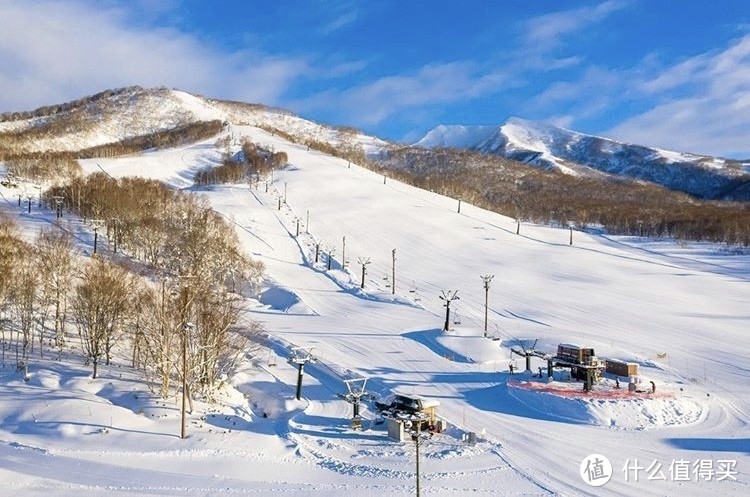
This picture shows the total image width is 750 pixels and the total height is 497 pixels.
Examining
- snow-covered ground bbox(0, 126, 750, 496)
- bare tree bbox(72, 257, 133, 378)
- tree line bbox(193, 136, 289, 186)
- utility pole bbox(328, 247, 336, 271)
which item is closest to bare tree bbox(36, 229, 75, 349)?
bare tree bbox(72, 257, 133, 378)

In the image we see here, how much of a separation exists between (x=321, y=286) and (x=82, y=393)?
34901 millimetres

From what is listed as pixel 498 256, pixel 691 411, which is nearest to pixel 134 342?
pixel 691 411

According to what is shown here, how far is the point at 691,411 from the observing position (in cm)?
2664

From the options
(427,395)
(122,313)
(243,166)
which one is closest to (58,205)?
(122,313)

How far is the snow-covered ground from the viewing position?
20.5 m

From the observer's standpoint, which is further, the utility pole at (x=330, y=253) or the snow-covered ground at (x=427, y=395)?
the utility pole at (x=330, y=253)

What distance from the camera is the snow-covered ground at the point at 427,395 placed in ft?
67.2

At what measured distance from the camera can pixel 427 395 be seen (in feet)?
99.3

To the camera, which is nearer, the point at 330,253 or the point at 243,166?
the point at 330,253

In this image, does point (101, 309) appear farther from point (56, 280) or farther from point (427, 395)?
point (427, 395)

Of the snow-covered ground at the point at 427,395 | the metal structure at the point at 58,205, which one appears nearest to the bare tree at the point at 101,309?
the snow-covered ground at the point at 427,395

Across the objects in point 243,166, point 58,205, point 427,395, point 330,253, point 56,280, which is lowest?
point 427,395

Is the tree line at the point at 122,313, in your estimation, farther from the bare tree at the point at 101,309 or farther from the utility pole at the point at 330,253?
the utility pole at the point at 330,253

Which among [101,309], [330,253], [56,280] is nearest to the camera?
[101,309]
